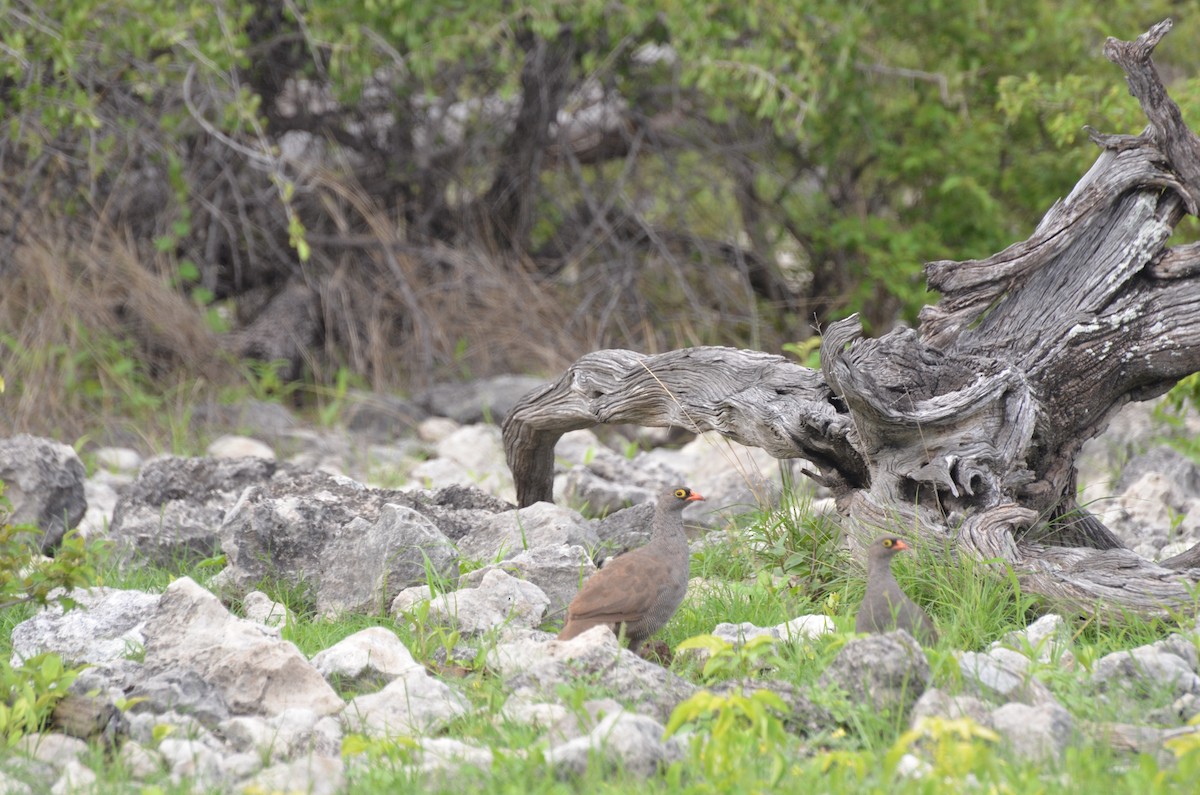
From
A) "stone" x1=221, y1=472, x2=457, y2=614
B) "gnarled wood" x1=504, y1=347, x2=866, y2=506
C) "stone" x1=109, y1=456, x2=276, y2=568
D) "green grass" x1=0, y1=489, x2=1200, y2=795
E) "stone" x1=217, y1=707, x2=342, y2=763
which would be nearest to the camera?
"green grass" x1=0, y1=489, x2=1200, y2=795

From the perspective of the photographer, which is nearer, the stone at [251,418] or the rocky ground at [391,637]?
the rocky ground at [391,637]

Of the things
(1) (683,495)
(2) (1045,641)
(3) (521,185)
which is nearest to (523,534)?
(1) (683,495)

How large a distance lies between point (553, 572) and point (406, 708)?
131 centimetres

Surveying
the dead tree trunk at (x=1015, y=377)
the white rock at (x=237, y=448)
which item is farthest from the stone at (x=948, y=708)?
the white rock at (x=237, y=448)

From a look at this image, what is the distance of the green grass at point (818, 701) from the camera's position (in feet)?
10.2

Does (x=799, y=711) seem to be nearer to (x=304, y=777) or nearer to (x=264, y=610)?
(x=304, y=777)

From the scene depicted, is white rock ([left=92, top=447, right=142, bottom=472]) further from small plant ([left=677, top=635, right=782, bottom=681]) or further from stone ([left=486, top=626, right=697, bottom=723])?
small plant ([left=677, top=635, right=782, bottom=681])

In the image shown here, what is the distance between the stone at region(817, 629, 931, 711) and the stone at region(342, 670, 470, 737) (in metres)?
1.11

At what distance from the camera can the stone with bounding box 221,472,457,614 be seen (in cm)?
509

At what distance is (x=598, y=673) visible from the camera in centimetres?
385

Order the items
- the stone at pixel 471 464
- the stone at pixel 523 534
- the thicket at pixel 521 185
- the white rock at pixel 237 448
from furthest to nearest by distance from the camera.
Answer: the thicket at pixel 521 185
the white rock at pixel 237 448
the stone at pixel 471 464
the stone at pixel 523 534

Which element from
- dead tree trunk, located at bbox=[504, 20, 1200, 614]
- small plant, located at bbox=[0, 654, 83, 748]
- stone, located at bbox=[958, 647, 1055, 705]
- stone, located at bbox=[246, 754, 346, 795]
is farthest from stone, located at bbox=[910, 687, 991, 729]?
small plant, located at bbox=[0, 654, 83, 748]

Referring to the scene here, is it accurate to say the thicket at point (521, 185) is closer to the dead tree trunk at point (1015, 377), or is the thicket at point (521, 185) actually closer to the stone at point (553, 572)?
the dead tree trunk at point (1015, 377)

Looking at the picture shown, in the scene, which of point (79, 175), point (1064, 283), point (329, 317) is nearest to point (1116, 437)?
point (1064, 283)
